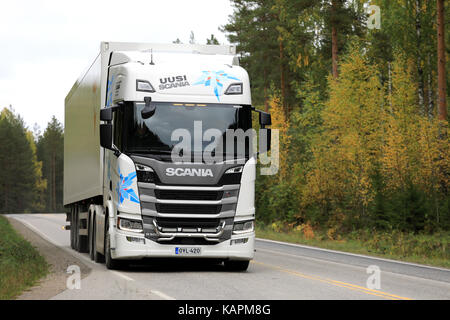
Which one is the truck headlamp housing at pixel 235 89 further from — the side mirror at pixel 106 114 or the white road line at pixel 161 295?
the white road line at pixel 161 295

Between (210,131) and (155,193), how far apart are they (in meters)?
1.67

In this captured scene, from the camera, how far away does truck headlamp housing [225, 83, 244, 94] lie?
49.5 ft

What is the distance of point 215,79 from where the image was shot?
1516cm

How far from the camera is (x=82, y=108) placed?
67.1ft

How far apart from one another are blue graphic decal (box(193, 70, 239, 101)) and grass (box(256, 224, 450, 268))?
769 centimetres

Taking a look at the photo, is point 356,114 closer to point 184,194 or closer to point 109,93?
point 109,93

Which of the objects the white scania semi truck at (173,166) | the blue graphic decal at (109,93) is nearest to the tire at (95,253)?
the white scania semi truck at (173,166)

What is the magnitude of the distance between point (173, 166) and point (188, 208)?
Answer: 88 cm

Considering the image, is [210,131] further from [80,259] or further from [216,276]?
[80,259]

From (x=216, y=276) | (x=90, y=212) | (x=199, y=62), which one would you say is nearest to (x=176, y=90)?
(x=199, y=62)

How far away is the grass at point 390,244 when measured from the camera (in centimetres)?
2128

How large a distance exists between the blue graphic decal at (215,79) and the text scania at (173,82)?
229 mm

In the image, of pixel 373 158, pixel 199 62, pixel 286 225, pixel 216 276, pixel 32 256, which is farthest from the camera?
pixel 286 225

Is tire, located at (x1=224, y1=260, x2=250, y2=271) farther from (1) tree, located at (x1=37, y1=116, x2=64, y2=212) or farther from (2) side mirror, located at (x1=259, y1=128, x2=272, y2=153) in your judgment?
(1) tree, located at (x1=37, y1=116, x2=64, y2=212)
